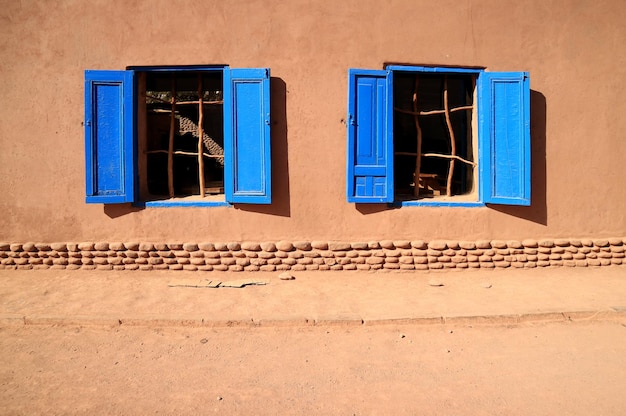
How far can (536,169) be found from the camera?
5309mm

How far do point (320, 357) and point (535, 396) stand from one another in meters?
1.43

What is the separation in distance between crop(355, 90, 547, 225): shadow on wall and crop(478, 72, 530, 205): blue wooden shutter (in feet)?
0.62

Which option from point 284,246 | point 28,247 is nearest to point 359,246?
point 284,246

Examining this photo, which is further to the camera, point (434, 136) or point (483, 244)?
point (434, 136)

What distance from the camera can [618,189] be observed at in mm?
5395

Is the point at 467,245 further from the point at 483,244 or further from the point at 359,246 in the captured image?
the point at 359,246

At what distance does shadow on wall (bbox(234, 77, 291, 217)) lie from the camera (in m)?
5.16

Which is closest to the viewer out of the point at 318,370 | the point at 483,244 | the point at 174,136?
the point at 318,370

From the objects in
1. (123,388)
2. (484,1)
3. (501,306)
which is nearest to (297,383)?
(123,388)

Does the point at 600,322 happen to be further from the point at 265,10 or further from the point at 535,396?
the point at 265,10

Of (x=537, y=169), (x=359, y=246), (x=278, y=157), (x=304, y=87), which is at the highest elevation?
(x=304, y=87)

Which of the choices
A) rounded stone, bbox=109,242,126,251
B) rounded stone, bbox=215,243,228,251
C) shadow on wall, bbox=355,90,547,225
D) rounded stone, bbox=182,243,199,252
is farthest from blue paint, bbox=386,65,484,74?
rounded stone, bbox=109,242,126,251

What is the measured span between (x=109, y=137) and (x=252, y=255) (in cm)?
223

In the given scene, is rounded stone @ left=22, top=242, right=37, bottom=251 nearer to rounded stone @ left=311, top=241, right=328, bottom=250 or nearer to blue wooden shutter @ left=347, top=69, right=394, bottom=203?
rounded stone @ left=311, top=241, right=328, bottom=250
